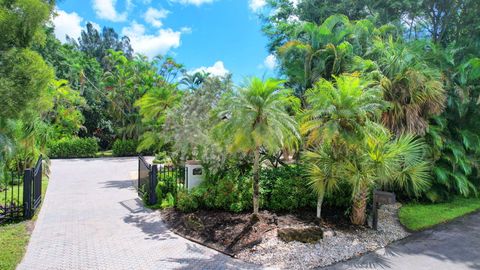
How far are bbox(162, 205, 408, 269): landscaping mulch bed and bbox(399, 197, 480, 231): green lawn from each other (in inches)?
22.5

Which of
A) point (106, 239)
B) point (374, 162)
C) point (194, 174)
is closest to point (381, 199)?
point (374, 162)

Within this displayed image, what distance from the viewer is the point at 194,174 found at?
9562 mm

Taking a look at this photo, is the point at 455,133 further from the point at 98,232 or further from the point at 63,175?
the point at 63,175

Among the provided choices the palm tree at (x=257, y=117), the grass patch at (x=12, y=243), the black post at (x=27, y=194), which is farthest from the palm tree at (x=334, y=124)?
the black post at (x=27, y=194)

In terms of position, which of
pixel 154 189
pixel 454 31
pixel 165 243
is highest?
pixel 454 31

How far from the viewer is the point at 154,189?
962 cm

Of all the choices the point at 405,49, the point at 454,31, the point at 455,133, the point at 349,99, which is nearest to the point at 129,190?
the point at 349,99

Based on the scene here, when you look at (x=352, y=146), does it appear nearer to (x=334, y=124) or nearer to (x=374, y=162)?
(x=374, y=162)

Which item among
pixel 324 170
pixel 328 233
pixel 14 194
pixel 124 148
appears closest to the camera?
pixel 328 233

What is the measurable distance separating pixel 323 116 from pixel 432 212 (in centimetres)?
503

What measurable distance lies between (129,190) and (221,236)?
6.18 meters

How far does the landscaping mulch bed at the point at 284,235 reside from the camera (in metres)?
6.12

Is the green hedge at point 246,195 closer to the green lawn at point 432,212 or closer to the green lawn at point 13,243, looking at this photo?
the green lawn at point 432,212

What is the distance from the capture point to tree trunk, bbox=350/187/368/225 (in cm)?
771
